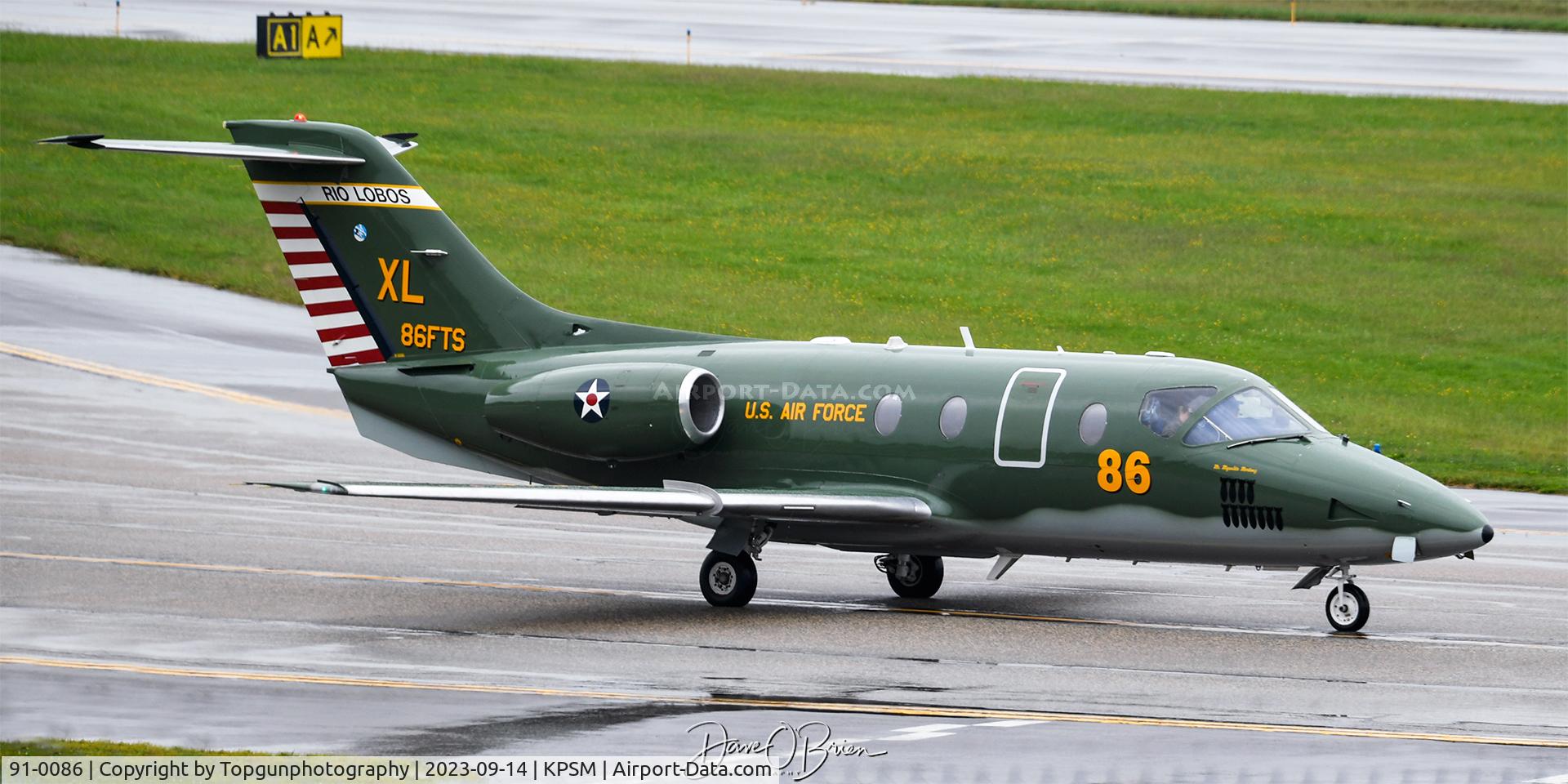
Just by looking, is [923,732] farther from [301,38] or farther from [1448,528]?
[301,38]

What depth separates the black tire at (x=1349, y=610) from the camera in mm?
20781

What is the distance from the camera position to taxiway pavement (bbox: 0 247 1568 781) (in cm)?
1592

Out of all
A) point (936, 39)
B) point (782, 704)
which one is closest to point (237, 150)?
point (782, 704)

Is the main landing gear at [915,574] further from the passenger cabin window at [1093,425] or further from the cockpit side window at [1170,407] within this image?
the cockpit side window at [1170,407]

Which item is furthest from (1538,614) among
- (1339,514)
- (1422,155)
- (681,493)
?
(1422,155)

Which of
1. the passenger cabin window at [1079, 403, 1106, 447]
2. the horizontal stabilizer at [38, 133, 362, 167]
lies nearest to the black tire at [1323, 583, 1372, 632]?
the passenger cabin window at [1079, 403, 1106, 447]

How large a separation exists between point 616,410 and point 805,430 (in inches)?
81.2

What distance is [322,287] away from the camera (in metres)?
24.9

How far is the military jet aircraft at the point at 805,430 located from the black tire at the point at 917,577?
29mm

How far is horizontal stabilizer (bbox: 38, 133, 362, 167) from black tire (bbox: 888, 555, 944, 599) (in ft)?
25.5

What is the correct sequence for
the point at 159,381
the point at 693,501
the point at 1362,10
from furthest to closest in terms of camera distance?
1. the point at 1362,10
2. the point at 159,381
3. the point at 693,501

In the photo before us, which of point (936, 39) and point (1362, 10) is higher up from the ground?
point (1362, 10)
